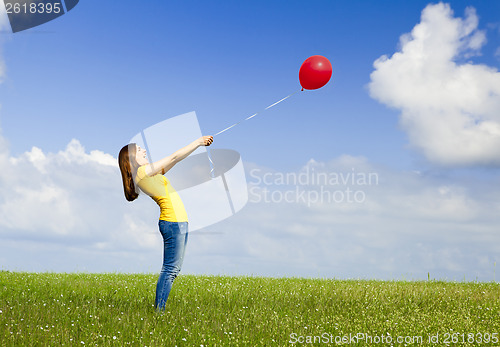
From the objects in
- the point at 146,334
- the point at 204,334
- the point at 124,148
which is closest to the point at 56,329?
the point at 146,334

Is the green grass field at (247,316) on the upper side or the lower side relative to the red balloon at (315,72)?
lower

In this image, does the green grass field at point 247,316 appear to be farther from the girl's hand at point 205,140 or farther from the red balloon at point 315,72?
the red balloon at point 315,72

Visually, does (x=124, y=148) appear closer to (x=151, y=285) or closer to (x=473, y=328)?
(x=151, y=285)

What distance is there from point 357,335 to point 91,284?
766 centimetres

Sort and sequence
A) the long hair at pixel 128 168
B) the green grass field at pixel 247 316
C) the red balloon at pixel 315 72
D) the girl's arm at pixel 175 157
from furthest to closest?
the red balloon at pixel 315 72 → the long hair at pixel 128 168 → the girl's arm at pixel 175 157 → the green grass field at pixel 247 316

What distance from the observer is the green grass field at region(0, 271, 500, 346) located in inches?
272

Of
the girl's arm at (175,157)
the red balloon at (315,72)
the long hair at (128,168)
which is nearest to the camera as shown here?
the girl's arm at (175,157)

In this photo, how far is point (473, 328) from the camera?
25.8ft

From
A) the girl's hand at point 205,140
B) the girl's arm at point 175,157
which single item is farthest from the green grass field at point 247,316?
the girl's hand at point 205,140

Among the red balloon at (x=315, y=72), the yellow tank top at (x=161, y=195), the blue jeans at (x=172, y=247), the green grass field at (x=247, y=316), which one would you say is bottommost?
the green grass field at (x=247, y=316)

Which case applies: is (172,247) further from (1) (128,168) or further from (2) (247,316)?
(2) (247,316)

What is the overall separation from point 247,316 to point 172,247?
1949 mm

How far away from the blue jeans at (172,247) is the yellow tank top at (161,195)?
12 centimetres

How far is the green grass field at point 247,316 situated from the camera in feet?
22.7
